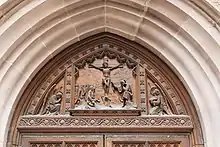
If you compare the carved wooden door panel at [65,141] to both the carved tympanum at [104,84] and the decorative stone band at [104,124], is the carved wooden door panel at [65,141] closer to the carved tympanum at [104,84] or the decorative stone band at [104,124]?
the decorative stone band at [104,124]

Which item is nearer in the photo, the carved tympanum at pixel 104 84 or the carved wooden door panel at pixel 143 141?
the carved wooden door panel at pixel 143 141

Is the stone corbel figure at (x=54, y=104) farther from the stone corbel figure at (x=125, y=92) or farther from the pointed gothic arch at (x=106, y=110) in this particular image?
the stone corbel figure at (x=125, y=92)

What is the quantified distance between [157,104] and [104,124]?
0.50 meters

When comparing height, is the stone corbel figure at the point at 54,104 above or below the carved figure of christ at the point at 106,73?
below

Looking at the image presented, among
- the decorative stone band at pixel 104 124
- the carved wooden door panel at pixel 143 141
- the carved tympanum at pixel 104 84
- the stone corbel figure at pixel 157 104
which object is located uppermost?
the carved tympanum at pixel 104 84

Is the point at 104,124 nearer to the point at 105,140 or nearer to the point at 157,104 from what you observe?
the point at 105,140

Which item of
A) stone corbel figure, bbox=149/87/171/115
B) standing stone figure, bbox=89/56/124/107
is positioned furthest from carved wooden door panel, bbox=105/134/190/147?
standing stone figure, bbox=89/56/124/107

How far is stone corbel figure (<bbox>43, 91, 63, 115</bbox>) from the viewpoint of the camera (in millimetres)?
3732

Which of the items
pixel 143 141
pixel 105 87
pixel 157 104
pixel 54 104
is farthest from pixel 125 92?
pixel 54 104

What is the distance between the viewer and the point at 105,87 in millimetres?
3814

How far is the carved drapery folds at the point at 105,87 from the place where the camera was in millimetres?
3746

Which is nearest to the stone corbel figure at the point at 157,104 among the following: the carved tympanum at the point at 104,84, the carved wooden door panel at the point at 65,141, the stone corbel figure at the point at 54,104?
the carved tympanum at the point at 104,84

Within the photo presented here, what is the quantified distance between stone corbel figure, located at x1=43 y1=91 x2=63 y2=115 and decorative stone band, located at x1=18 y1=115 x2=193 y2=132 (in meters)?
0.07

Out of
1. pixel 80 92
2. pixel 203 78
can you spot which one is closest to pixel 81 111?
pixel 80 92
